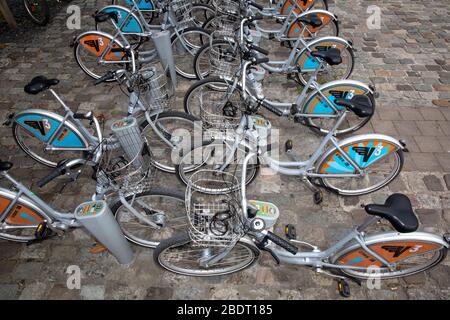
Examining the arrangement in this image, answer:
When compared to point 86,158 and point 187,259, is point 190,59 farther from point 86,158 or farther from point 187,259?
point 187,259

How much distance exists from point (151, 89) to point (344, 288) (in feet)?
9.72

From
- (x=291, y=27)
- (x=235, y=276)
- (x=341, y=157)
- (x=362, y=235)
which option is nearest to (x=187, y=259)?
(x=235, y=276)

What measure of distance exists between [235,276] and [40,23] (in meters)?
7.08

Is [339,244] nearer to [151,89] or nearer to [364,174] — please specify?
[364,174]

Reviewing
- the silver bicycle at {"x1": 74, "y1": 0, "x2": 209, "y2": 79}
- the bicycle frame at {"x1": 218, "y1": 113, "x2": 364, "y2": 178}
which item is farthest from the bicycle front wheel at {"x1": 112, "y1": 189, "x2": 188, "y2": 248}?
the silver bicycle at {"x1": 74, "y1": 0, "x2": 209, "y2": 79}

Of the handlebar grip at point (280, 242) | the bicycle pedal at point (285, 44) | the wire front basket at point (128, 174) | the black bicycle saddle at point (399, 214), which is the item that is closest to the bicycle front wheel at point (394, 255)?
the black bicycle saddle at point (399, 214)

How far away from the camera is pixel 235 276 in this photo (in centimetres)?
298

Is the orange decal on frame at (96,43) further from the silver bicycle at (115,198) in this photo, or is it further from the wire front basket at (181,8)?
the silver bicycle at (115,198)

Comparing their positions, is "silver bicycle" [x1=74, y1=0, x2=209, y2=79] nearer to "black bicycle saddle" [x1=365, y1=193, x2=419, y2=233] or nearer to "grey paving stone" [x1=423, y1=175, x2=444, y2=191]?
"black bicycle saddle" [x1=365, y1=193, x2=419, y2=233]

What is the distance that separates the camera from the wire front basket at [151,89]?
10.3 feet

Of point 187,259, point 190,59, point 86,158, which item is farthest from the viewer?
point 190,59

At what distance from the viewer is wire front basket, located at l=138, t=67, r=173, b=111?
315cm
